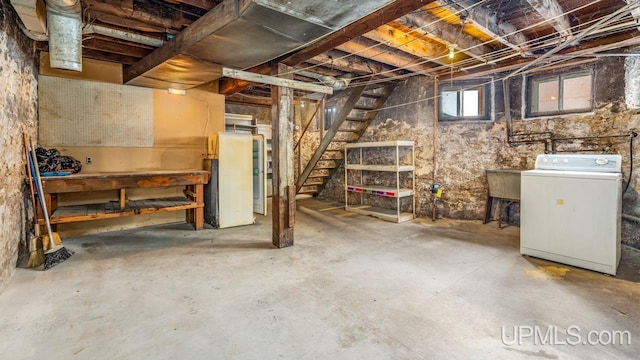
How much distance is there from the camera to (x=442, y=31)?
3297 mm

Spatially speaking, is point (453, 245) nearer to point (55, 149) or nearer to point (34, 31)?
point (34, 31)

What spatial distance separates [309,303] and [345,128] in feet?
13.4

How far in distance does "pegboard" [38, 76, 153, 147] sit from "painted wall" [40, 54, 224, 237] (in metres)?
0.08

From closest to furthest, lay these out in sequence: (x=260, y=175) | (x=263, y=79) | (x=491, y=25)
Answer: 1. (x=491, y=25)
2. (x=263, y=79)
3. (x=260, y=175)

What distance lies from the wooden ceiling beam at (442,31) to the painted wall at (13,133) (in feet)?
11.7

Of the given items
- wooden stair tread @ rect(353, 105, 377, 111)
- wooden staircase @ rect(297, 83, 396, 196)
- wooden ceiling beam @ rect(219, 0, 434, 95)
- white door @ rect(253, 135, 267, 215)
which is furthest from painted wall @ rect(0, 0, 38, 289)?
wooden stair tread @ rect(353, 105, 377, 111)

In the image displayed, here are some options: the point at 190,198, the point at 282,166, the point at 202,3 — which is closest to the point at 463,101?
the point at 282,166

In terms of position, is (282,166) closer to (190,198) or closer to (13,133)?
(190,198)

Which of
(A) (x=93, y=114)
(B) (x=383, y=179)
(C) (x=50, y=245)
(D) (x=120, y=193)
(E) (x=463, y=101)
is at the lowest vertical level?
(C) (x=50, y=245)

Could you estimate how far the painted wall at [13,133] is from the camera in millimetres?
2494

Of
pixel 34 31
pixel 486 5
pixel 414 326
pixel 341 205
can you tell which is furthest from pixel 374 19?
pixel 341 205

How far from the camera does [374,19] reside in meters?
2.32

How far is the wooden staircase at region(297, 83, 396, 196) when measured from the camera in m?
5.43

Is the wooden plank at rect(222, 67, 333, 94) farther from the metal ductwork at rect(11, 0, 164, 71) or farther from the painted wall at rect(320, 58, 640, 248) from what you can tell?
the painted wall at rect(320, 58, 640, 248)
